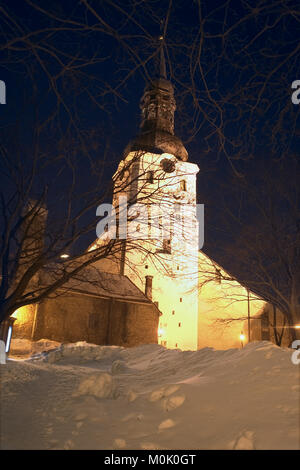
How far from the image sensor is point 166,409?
4.48 m

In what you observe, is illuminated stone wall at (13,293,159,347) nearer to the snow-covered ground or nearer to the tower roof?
the tower roof

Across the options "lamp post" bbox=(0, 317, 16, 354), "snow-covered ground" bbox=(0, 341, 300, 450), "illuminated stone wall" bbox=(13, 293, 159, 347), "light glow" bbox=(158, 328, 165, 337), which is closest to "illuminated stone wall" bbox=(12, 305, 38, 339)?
"illuminated stone wall" bbox=(13, 293, 159, 347)

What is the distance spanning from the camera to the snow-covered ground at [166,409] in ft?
12.0

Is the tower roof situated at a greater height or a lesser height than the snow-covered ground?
greater

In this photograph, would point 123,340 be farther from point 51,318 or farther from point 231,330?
point 231,330

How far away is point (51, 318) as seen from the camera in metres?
26.8

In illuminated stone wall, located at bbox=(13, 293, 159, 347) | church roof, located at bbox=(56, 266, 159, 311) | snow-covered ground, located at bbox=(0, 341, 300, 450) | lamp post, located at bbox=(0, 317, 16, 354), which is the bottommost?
snow-covered ground, located at bbox=(0, 341, 300, 450)

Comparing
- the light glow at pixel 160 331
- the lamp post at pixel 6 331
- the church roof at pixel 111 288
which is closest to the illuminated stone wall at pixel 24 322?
the lamp post at pixel 6 331

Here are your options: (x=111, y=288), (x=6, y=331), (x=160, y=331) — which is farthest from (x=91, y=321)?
(x=160, y=331)

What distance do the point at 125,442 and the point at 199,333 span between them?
35783mm

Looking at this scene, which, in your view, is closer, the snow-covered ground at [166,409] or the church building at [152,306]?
the snow-covered ground at [166,409]

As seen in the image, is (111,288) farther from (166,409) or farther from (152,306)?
(166,409)

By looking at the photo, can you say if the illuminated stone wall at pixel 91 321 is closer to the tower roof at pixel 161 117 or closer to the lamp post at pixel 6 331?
the lamp post at pixel 6 331

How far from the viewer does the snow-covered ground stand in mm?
3662
